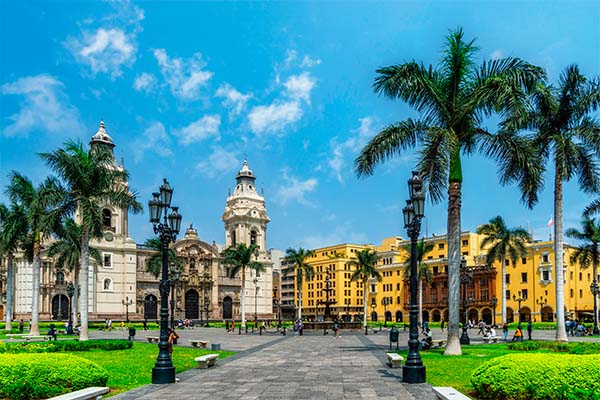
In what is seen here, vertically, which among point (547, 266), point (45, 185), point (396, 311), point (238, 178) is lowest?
point (396, 311)

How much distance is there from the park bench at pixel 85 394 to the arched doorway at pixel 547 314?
2895 inches

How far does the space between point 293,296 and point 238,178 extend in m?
41.6

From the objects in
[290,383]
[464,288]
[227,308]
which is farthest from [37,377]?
[227,308]

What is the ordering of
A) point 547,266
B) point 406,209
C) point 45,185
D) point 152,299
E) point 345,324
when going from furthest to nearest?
point 152,299, point 547,266, point 345,324, point 45,185, point 406,209

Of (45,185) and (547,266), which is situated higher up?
(45,185)

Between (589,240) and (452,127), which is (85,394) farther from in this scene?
(589,240)

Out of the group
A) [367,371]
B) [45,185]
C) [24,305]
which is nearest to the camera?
[367,371]

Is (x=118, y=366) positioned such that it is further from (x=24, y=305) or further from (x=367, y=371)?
(x=24, y=305)

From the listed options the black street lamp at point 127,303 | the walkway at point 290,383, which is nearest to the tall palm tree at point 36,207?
the walkway at point 290,383

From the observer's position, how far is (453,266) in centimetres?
2270

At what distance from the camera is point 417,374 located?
15.7m

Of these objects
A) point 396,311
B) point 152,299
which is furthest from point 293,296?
point 152,299

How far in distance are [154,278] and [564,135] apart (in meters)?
64.4

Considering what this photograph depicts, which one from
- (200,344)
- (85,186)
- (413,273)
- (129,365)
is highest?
(85,186)
